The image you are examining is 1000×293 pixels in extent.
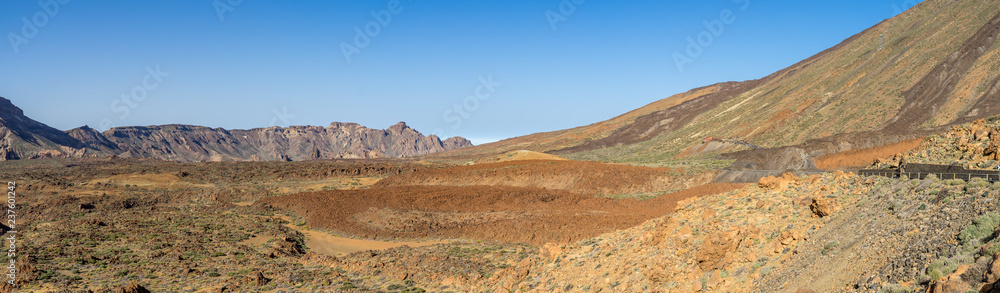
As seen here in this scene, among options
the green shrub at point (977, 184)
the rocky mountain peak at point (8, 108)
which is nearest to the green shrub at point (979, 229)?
the green shrub at point (977, 184)

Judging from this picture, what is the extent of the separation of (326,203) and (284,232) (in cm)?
1021

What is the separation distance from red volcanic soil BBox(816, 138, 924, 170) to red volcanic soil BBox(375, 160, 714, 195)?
40.9ft

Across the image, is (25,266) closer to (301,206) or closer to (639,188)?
(301,206)

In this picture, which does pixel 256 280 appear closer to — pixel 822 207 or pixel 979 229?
pixel 822 207

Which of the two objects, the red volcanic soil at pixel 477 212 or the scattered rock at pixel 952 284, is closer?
the scattered rock at pixel 952 284

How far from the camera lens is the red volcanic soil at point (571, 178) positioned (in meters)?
49.8

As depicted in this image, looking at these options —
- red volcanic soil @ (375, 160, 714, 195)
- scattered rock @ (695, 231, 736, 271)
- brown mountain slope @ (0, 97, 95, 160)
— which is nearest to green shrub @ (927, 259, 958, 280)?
scattered rock @ (695, 231, 736, 271)

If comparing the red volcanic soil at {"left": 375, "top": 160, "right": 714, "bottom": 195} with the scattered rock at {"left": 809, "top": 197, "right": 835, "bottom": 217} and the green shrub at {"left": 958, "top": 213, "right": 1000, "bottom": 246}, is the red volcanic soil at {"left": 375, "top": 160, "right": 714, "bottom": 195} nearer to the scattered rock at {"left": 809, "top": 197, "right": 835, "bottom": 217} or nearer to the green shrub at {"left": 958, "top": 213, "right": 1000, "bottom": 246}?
the scattered rock at {"left": 809, "top": 197, "right": 835, "bottom": 217}

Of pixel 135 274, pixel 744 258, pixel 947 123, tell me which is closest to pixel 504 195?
pixel 135 274

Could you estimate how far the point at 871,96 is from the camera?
71438 mm

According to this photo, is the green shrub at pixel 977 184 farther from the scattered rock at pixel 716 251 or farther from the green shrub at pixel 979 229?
the scattered rock at pixel 716 251

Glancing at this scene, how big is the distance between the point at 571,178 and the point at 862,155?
2795cm

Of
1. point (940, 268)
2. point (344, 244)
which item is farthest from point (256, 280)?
point (940, 268)

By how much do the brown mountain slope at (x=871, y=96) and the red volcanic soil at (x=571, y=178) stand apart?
1807 cm
